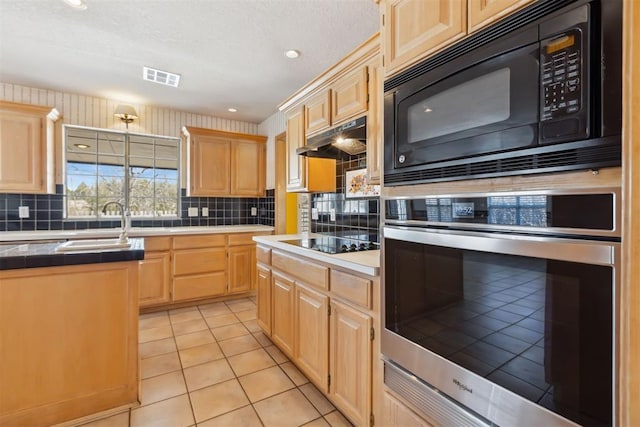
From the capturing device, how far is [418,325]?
110cm

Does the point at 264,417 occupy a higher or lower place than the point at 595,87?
lower

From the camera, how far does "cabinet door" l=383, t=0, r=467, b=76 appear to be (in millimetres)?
979

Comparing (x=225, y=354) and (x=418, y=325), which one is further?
(x=225, y=354)

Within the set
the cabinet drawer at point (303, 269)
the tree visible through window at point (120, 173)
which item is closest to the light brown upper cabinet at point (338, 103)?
the cabinet drawer at point (303, 269)

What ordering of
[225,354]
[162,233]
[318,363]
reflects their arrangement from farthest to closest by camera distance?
1. [162,233]
2. [225,354]
3. [318,363]

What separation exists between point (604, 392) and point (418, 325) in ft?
1.73

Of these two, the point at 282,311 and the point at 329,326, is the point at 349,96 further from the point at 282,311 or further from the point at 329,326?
the point at 282,311

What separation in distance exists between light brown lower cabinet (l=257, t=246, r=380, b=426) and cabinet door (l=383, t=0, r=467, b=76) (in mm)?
988

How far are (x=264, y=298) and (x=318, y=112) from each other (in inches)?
64.9

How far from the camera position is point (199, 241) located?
144 inches

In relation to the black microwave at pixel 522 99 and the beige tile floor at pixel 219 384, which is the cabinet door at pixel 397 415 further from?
the black microwave at pixel 522 99

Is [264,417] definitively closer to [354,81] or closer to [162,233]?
[354,81]

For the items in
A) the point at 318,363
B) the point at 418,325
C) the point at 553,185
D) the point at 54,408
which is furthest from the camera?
the point at 318,363

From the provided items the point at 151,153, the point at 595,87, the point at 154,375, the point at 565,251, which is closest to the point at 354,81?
the point at 595,87
